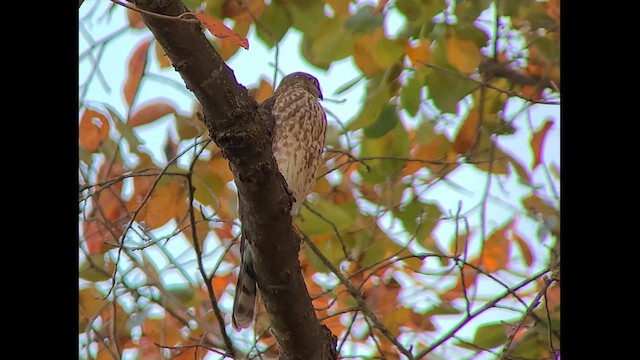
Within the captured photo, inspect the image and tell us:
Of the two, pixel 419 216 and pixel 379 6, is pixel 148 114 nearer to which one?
pixel 379 6

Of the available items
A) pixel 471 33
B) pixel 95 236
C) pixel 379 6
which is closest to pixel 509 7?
pixel 471 33

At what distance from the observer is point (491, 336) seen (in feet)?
11.5

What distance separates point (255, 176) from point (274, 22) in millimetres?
1649

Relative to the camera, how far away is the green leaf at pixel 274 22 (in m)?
3.78

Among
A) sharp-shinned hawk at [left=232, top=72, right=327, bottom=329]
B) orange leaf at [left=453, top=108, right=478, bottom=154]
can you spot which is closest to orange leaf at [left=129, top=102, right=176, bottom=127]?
sharp-shinned hawk at [left=232, top=72, right=327, bottom=329]

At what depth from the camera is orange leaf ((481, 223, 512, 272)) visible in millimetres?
4500

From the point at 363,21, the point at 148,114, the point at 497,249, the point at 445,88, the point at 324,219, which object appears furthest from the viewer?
the point at 497,249

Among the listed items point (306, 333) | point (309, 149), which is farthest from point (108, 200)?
point (306, 333)

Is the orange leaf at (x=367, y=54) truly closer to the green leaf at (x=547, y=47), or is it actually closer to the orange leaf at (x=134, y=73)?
the green leaf at (x=547, y=47)

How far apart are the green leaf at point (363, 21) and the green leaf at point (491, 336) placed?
1.34 m

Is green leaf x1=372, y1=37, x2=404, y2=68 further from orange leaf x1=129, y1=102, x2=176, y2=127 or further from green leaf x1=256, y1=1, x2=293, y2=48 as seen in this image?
orange leaf x1=129, y1=102, x2=176, y2=127
